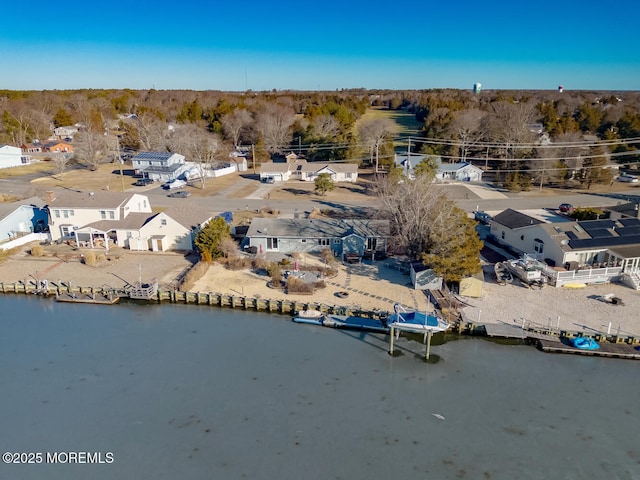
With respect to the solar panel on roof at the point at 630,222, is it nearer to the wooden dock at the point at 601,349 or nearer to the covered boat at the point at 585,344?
the wooden dock at the point at 601,349

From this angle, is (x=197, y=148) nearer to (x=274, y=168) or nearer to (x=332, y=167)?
(x=274, y=168)

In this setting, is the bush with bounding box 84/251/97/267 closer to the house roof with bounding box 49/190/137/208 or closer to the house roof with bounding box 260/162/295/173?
the house roof with bounding box 49/190/137/208

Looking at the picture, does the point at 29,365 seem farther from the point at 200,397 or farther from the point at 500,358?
the point at 500,358

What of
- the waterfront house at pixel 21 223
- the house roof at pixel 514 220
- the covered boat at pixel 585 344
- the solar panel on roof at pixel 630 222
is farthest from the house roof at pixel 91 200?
the solar panel on roof at pixel 630 222

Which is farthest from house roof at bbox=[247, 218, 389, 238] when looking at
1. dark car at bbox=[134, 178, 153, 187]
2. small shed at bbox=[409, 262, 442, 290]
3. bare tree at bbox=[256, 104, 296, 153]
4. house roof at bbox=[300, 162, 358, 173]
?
bare tree at bbox=[256, 104, 296, 153]


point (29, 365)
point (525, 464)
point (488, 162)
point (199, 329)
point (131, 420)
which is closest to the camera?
point (525, 464)

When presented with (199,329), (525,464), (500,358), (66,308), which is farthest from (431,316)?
(66,308)
